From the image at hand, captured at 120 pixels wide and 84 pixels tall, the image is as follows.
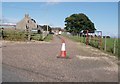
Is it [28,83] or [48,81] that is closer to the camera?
[28,83]

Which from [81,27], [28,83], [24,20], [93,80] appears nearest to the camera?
[28,83]

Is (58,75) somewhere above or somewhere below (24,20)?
below

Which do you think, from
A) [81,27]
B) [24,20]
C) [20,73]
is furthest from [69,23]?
[20,73]

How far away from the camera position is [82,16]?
115 metres

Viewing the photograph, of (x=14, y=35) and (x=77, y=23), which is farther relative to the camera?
(x=77, y=23)

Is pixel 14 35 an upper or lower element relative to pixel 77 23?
lower

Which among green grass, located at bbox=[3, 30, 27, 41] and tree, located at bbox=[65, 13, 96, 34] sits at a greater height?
tree, located at bbox=[65, 13, 96, 34]

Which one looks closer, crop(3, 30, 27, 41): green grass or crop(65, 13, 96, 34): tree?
crop(3, 30, 27, 41): green grass

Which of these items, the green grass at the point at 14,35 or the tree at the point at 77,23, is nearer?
the green grass at the point at 14,35

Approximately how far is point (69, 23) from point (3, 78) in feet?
349

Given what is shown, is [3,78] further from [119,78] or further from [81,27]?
[81,27]

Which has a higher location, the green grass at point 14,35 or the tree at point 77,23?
the tree at point 77,23

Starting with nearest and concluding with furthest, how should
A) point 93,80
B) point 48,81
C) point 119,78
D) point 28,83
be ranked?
point 28,83
point 48,81
point 93,80
point 119,78

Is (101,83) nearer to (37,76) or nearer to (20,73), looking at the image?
(37,76)
